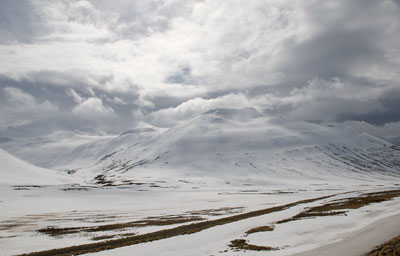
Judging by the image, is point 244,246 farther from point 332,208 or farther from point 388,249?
point 332,208

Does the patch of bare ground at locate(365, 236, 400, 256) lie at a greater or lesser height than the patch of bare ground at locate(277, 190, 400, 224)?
greater

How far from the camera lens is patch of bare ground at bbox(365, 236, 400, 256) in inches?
838

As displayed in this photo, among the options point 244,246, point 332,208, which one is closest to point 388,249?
point 244,246

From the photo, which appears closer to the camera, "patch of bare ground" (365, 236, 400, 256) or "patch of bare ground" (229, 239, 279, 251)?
"patch of bare ground" (365, 236, 400, 256)

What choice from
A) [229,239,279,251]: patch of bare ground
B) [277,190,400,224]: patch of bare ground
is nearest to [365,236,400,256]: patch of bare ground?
[229,239,279,251]: patch of bare ground

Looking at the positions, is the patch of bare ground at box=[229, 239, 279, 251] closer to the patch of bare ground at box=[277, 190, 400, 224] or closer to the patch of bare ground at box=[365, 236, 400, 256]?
the patch of bare ground at box=[365, 236, 400, 256]

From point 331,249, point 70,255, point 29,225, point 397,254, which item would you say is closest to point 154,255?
point 70,255

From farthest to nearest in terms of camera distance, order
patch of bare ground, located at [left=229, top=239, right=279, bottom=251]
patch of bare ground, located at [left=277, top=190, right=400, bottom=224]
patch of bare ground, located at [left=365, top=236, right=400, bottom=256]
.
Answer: patch of bare ground, located at [left=277, top=190, right=400, bottom=224] → patch of bare ground, located at [left=229, top=239, right=279, bottom=251] → patch of bare ground, located at [left=365, top=236, right=400, bottom=256]

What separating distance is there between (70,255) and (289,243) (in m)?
23.2

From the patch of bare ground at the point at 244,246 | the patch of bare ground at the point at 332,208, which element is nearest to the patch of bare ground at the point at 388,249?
the patch of bare ground at the point at 244,246

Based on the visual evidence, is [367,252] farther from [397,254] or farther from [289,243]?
[289,243]

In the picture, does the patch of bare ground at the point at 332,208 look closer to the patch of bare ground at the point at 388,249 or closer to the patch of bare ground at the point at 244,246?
the patch of bare ground at the point at 244,246

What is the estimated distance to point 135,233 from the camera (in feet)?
135

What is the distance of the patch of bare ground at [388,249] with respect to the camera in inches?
838
